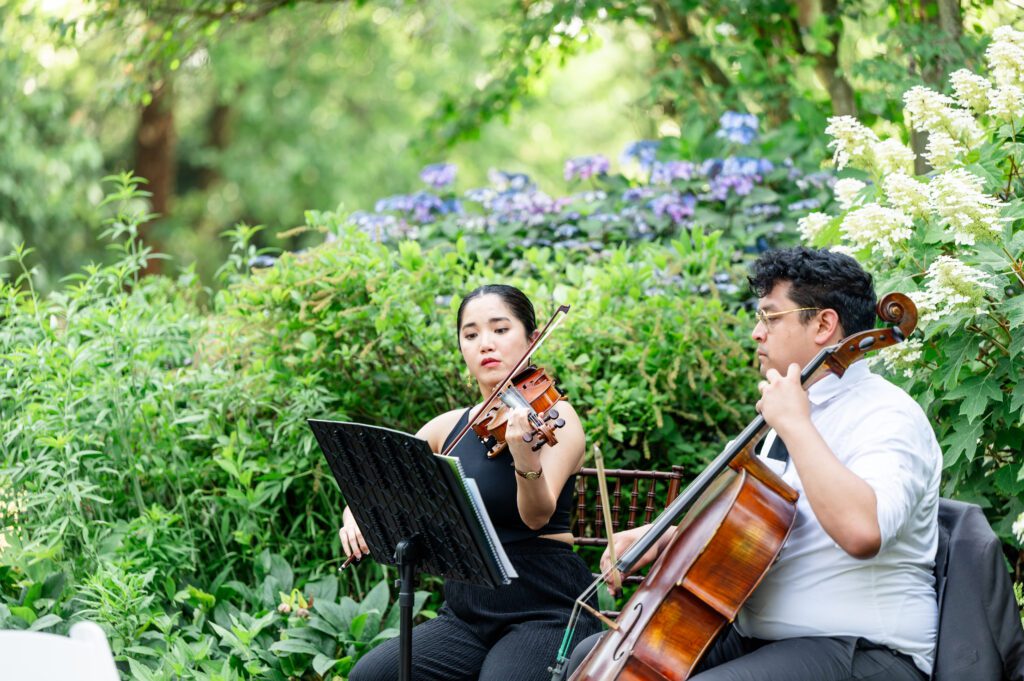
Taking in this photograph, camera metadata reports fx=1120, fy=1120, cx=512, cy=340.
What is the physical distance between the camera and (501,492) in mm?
2979

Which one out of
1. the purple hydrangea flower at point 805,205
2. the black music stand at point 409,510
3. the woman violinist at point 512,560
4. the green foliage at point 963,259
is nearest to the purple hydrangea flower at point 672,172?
the purple hydrangea flower at point 805,205

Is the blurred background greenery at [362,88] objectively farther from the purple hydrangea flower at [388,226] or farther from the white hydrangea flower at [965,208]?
the white hydrangea flower at [965,208]

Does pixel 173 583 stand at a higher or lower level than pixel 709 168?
lower

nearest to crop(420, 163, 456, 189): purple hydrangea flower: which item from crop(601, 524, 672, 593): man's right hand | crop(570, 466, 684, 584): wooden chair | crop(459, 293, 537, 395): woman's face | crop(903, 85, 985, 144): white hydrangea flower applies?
crop(570, 466, 684, 584): wooden chair

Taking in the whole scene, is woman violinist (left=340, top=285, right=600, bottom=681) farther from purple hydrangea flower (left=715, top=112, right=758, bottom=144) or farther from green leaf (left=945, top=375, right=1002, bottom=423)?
purple hydrangea flower (left=715, top=112, right=758, bottom=144)

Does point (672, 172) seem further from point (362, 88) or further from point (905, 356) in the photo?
point (362, 88)

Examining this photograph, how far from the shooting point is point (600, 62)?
17.6m

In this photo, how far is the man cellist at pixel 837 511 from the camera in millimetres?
2166

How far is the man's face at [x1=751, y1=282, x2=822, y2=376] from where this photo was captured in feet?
8.01

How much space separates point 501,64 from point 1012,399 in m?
4.83

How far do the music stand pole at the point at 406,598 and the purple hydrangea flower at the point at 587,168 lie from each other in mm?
3487

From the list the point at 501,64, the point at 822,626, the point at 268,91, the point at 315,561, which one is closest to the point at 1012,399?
the point at 822,626

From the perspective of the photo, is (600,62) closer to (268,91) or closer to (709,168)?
(268,91)

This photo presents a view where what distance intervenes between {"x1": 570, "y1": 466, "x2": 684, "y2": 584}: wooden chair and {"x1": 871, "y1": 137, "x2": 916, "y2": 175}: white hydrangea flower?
1078 millimetres
